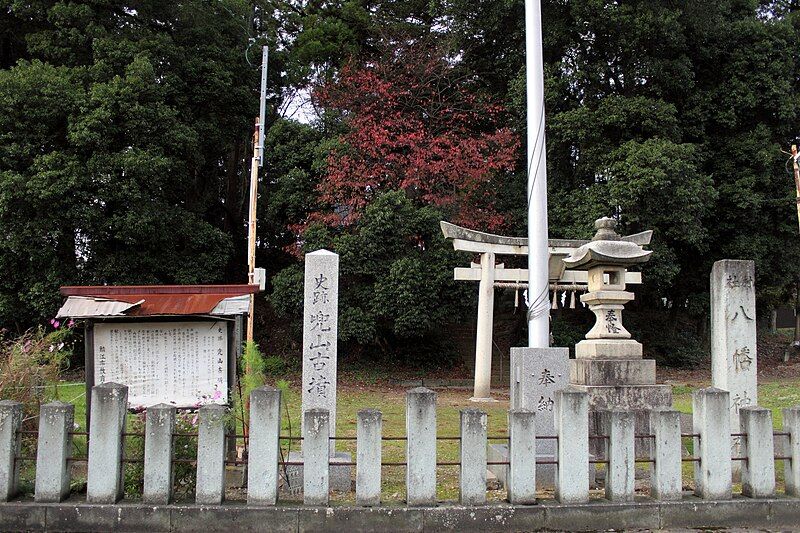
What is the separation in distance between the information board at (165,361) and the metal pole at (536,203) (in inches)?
153

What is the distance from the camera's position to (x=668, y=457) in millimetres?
5551

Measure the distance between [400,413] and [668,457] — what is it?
739cm

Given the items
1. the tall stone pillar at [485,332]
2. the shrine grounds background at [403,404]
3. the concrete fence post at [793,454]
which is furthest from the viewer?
the tall stone pillar at [485,332]

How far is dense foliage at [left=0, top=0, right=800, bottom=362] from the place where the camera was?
603 inches

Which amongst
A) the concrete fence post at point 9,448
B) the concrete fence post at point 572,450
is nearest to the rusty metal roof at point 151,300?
the concrete fence post at point 9,448

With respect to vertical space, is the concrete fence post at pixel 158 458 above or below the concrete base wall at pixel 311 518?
above

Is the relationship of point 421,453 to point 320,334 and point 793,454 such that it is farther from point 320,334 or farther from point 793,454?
point 793,454

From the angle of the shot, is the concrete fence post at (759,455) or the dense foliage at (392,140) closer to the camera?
the concrete fence post at (759,455)

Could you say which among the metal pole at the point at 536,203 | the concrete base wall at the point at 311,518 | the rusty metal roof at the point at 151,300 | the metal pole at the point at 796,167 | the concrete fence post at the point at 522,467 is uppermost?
the metal pole at the point at 796,167

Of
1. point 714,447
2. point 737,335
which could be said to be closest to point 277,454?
point 714,447

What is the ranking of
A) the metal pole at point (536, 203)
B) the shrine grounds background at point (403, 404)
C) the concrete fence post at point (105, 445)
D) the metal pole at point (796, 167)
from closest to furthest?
the concrete fence post at point (105, 445)
the shrine grounds background at point (403, 404)
the metal pole at point (536, 203)
the metal pole at point (796, 167)

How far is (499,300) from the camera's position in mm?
21703

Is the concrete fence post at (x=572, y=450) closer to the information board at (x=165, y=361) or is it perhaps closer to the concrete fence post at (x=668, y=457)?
the concrete fence post at (x=668, y=457)

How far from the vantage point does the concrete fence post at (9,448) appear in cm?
522
